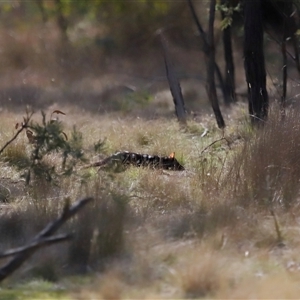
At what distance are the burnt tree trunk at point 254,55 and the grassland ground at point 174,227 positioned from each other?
77.7 inches

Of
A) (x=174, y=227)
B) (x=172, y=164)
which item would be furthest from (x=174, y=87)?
(x=174, y=227)

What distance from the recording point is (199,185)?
726 cm

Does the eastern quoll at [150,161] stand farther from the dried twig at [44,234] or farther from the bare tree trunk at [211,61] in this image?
the bare tree trunk at [211,61]

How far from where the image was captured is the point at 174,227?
20.0ft

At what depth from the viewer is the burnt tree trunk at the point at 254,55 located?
33.0 feet

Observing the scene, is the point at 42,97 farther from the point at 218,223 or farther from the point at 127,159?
the point at 218,223

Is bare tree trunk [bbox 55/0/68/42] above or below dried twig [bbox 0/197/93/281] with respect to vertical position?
above

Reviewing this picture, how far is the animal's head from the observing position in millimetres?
8445

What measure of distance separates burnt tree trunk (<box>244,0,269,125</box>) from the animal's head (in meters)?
1.84

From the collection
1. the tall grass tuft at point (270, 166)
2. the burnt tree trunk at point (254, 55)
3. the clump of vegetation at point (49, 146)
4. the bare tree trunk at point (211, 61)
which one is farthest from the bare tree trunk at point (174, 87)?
the clump of vegetation at point (49, 146)

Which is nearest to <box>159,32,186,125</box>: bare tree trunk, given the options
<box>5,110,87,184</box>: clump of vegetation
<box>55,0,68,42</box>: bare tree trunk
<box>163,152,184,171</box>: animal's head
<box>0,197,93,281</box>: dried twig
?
<box>163,152,184,171</box>: animal's head

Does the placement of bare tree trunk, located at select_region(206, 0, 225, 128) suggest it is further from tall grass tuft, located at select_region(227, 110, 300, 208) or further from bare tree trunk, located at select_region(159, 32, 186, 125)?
tall grass tuft, located at select_region(227, 110, 300, 208)

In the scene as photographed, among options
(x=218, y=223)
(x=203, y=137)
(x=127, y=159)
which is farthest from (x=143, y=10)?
(x=218, y=223)

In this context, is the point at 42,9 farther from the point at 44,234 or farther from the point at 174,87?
the point at 44,234
